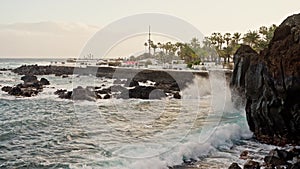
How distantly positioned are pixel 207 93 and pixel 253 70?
1965 cm

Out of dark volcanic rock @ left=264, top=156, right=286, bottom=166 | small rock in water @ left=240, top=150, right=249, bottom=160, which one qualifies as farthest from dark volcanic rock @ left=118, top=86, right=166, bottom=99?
dark volcanic rock @ left=264, top=156, right=286, bottom=166

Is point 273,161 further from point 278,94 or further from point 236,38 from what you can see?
point 236,38

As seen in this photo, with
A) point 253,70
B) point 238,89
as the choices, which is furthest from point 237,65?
point 253,70

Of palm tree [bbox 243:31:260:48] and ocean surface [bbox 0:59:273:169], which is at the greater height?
palm tree [bbox 243:31:260:48]

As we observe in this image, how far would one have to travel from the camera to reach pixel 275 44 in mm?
17000

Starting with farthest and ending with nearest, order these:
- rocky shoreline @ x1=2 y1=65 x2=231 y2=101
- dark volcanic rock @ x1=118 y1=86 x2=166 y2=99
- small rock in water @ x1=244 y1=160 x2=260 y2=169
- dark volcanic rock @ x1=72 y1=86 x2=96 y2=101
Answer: rocky shoreline @ x1=2 y1=65 x2=231 y2=101 → dark volcanic rock @ x1=118 y1=86 x2=166 y2=99 → dark volcanic rock @ x1=72 y1=86 x2=96 y2=101 → small rock in water @ x1=244 y1=160 x2=260 y2=169

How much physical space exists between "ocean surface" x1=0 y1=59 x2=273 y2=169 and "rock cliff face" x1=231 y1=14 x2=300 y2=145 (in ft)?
3.17

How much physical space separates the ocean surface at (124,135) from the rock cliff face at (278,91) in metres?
0.97

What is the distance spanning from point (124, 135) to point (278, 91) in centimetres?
755

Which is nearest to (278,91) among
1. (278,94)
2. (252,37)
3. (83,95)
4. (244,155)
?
(278,94)

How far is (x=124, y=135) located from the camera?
17.8m

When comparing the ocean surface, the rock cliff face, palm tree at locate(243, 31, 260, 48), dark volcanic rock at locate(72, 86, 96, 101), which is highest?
palm tree at locate(243, 31, 260, 48)

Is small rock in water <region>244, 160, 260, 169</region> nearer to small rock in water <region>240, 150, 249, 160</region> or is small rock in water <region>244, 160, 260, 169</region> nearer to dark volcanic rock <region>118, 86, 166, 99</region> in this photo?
small rock in water <region>240, 150, 249, 160</region>

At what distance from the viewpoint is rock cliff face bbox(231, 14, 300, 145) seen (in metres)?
14.7
